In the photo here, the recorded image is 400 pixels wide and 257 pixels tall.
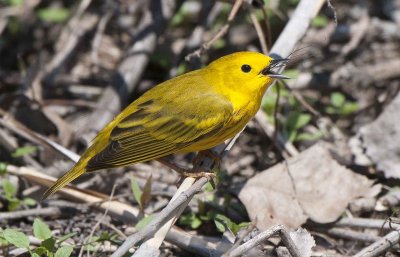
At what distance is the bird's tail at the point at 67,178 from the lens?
392 centimetres

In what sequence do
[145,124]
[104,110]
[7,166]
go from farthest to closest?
[104,110]
[7,166]
[145,124]

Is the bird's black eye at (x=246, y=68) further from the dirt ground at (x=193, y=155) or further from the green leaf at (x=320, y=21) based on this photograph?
the green leaf at (x=320, y=21)

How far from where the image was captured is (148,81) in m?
5.99

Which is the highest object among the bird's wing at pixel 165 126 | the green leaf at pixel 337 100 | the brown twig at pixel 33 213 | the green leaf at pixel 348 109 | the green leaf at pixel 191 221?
the bird's wing at pixel 165 126

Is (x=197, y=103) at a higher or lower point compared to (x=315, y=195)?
higher

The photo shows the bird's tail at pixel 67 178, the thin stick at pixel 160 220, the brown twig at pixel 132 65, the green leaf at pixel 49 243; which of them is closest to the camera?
the thin stick at pixel 160 220

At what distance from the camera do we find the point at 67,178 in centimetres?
398

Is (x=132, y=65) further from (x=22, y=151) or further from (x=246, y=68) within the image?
(x=246, y=68)

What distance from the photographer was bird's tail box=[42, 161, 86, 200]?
12.9 ft

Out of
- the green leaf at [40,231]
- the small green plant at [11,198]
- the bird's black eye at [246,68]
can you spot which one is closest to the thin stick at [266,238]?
the green leaf at [40,231]

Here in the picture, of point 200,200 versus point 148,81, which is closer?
point 200,200

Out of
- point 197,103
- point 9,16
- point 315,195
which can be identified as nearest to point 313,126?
point 315,195

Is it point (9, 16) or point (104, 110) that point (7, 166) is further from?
point (9, 16)

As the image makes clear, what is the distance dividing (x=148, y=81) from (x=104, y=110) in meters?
0.80
